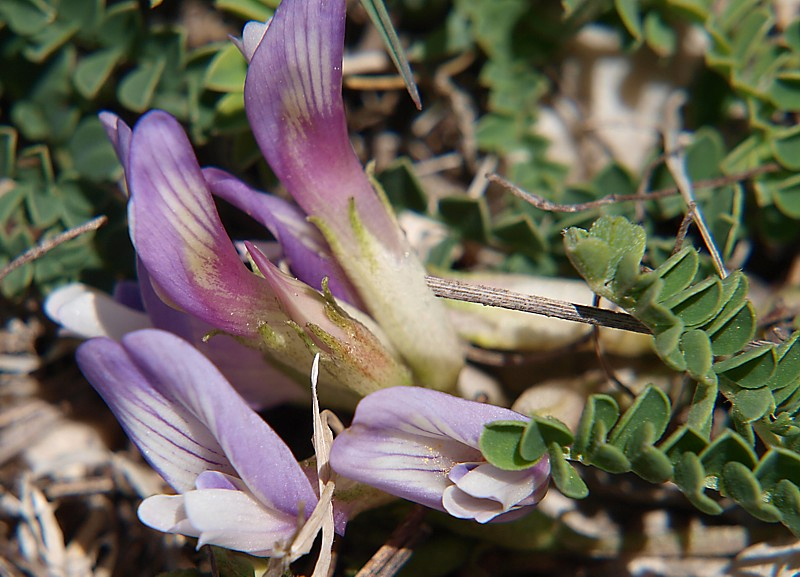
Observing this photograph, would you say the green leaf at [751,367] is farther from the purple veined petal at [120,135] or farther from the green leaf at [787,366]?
the purple veined petal at [120,135]

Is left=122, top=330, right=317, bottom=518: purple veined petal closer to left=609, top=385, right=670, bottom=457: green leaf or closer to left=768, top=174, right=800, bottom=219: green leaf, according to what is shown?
left=609, top=385, right=670, bottom=457: green leaf

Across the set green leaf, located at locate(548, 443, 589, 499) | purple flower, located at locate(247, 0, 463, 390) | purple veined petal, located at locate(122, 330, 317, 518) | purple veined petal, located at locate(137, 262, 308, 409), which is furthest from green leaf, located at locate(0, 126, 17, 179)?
green leaf, located at locate(548, 443, 589, 499)

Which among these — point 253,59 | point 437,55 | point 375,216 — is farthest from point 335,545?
point 437,55

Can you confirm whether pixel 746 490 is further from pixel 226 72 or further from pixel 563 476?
pixel 226 72

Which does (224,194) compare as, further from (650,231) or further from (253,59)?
(650,231)

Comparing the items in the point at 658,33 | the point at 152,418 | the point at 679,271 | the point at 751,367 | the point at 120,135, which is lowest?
the point at 152,418

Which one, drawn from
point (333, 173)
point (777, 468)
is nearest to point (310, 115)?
point (333, 173)
